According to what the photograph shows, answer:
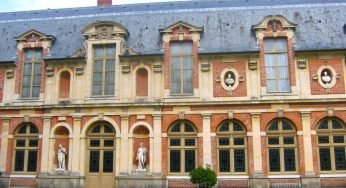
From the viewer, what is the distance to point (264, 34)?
2359 cm

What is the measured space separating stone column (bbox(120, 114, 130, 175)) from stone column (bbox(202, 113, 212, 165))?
4082mm

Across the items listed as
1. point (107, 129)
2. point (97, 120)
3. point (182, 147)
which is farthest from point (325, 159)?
point (97, 120)

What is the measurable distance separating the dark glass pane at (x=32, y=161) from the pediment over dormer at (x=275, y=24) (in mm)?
14114

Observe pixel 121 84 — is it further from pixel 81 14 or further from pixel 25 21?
pixel 25 21

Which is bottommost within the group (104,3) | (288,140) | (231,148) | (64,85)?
(231,148)

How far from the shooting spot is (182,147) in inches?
908

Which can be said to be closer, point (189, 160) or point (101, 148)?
point (189, 160)

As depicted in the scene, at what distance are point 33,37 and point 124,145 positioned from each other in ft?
28.0

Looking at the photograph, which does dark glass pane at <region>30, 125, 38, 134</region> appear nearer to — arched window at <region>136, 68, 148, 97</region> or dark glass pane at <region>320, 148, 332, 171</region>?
arched window at <region>136, 68, 148, 97</region>

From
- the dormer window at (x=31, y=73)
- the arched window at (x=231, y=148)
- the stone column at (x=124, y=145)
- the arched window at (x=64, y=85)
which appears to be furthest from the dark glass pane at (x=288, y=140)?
the dormer window at (x=31, y=73)

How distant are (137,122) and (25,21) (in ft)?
36.9

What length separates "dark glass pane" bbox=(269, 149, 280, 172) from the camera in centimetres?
2229

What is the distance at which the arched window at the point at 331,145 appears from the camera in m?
22.0

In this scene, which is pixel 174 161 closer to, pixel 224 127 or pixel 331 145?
pixel 224 127
